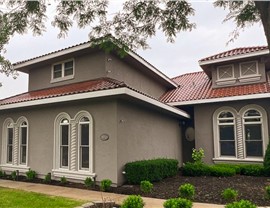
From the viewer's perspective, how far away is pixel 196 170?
11.5 metres

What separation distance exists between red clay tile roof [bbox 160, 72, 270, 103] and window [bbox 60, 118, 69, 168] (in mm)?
6568

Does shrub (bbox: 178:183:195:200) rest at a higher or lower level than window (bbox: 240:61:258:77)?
lower

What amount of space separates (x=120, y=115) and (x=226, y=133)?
678 centimetres

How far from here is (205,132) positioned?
45.1 ft

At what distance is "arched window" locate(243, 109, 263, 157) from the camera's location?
1256 centimetres

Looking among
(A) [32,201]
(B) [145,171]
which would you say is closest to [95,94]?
(B) [145,171]

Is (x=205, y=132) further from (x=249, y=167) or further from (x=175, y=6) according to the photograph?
(x=175, y=6)

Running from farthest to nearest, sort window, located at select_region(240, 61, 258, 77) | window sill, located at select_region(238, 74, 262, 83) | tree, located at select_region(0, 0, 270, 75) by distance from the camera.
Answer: window, located at select_region(240, 61, 258, 77)
window sill, located at select_region(238, 74, 262, 83)
tree, located at select_region(0, 0, 270, 75)

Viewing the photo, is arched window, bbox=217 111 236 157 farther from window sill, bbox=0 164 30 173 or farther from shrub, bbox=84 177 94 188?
window sill, bbox=0 164 30 173

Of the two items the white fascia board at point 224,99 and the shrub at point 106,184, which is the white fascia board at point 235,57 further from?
the shrub at point 106,184

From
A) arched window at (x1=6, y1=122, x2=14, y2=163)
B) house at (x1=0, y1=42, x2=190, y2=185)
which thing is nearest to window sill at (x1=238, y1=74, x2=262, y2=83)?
house at (x1=0, y1=42, x2=190, y2=185)

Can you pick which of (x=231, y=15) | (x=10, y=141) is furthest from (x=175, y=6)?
(x=10, y=141)

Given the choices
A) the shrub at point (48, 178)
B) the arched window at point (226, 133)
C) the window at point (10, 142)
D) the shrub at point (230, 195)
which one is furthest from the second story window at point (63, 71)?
the shrub at point (230, 195)

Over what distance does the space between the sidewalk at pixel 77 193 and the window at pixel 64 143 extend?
1.15m
